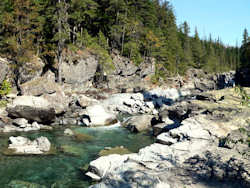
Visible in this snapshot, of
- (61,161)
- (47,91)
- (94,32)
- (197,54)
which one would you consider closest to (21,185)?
(61,161)

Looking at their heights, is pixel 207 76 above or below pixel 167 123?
above

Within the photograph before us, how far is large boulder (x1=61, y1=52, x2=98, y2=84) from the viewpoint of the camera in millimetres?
30562

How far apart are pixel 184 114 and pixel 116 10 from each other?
106 ft

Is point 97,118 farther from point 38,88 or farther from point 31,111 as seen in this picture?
point 38,88

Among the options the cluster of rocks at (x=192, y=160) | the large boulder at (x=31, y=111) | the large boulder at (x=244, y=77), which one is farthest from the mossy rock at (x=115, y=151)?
the large boulder at (x=244, y=77)

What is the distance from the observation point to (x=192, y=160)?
7109mm

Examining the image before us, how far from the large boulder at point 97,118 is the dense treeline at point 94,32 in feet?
35.9

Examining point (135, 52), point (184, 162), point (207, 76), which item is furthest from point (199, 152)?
point (207, 76)

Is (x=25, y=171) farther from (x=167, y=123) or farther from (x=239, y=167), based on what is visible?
(x=167, y=123)

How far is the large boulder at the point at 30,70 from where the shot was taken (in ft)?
80.3

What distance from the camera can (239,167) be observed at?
5.94 m

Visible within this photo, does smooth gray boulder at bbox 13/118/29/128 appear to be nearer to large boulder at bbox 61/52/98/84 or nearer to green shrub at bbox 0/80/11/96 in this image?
green shrub at bbox 0/80/11/96

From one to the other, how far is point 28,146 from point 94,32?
36.5 m

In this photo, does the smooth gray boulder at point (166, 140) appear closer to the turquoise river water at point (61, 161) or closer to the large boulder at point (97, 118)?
the turquoise river water at point (61, 161)
